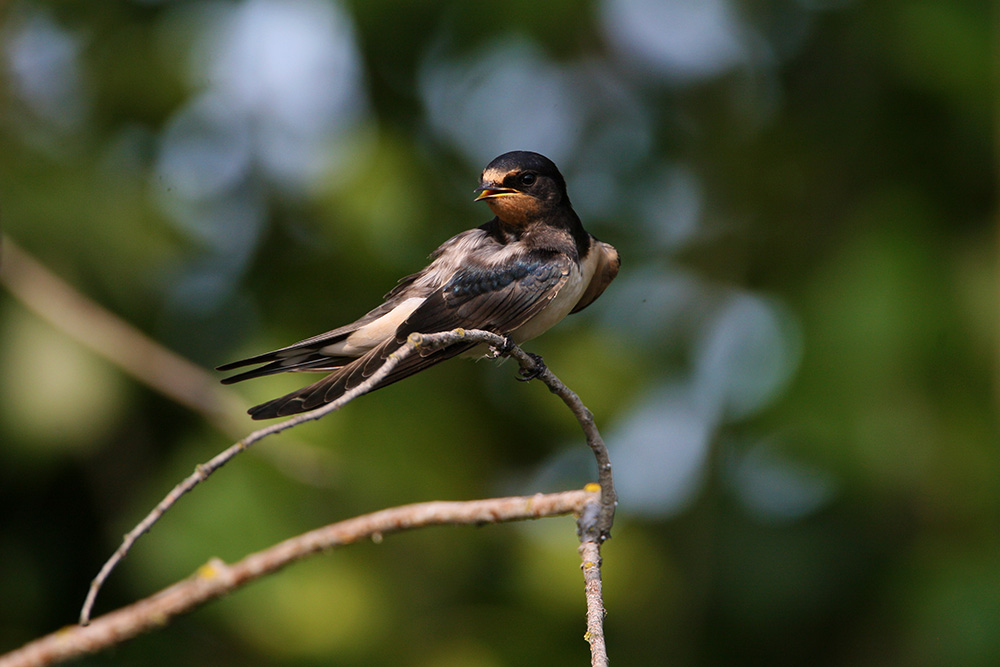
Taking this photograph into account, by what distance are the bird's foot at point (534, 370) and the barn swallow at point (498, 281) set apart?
0.16 meters

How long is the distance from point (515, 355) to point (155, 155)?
4705mm

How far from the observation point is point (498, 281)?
11.3 feet

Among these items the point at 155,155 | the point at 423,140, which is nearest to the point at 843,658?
the point at 423,140

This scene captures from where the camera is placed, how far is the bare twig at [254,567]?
1993mm

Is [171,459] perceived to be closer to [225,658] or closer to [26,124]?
[225,658]

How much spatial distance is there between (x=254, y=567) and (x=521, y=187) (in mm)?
1868

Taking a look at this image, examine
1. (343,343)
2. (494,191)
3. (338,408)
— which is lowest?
(338,408)

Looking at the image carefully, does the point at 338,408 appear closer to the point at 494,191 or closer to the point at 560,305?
the point at 494,191

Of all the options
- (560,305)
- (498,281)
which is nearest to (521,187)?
(498,281)

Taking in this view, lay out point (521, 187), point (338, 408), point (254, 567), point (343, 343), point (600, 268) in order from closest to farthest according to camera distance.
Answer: point (338, 408)
point (254, 567)
point (343, 343)
point (521, 187)
point (600, 268)

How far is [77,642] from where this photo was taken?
79.8 inches

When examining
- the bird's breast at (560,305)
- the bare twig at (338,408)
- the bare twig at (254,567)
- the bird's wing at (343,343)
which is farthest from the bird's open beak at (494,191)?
the bare twig at (254,567)

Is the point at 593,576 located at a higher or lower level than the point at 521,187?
lower

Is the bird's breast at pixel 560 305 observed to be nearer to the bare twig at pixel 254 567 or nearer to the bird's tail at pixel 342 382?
the bird's tail at pixel 342 382
